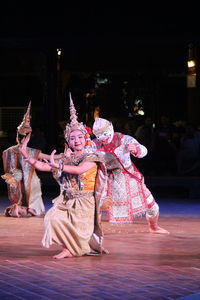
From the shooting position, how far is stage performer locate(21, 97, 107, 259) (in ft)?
32.3

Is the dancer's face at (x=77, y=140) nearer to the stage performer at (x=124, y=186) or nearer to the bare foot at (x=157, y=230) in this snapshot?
the stage performer at (x=124, y=186)

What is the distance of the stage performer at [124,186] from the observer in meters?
12.4

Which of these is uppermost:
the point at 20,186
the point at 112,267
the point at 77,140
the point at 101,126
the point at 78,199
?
the point at 101,126

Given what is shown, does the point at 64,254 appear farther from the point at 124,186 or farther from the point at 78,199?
the point at 124,186

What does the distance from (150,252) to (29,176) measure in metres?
4.78

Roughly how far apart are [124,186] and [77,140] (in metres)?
2.51

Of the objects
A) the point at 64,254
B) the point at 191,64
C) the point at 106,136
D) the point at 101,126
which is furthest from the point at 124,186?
the point at 191,64

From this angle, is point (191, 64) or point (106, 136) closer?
point (106, 136)

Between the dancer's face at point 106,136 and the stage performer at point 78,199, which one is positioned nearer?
the stage performer at point 78,199

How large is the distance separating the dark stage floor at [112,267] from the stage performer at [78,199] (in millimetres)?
182

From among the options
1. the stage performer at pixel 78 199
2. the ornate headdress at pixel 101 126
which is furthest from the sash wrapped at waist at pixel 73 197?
the ornate headdress at pixel 101 126

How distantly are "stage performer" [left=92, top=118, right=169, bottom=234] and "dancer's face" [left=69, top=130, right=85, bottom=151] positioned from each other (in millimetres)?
2198

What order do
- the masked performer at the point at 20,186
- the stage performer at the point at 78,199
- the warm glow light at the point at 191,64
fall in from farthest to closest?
the warm glow light at the point at 191,64 → the masked performer at the point at 20,186 → the stage performer at the point at 78,199

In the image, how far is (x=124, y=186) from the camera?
12.5m
